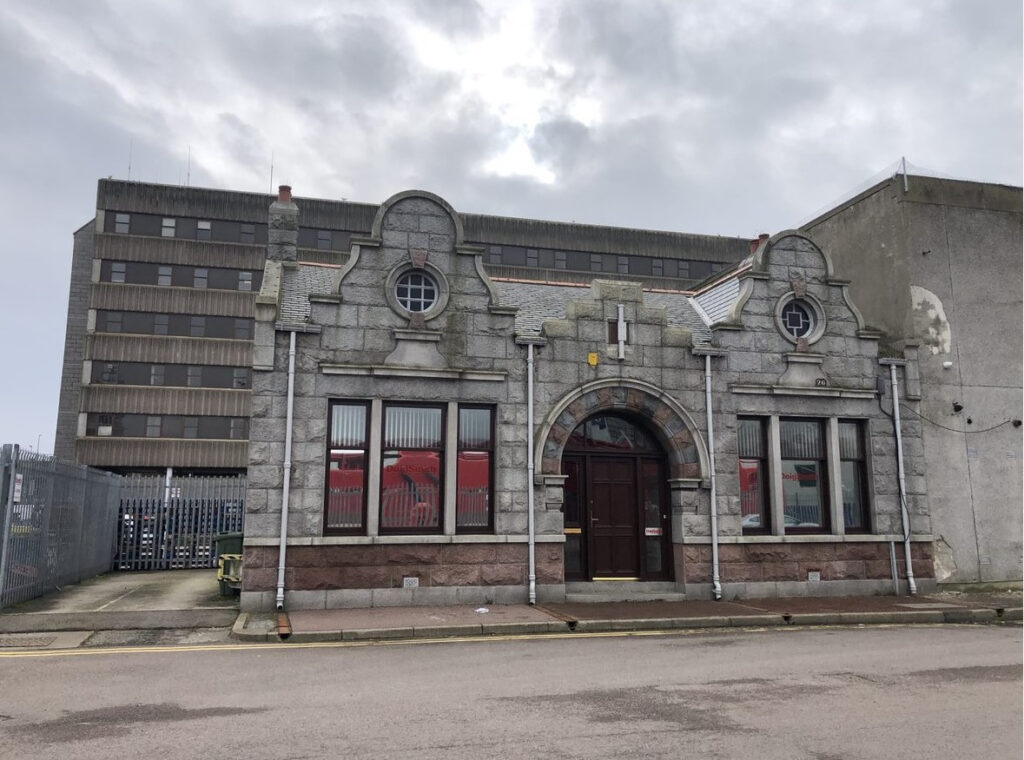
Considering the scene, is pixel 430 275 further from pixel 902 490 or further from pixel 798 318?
pixel 902 490

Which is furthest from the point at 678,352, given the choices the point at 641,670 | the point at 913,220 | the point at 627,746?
the point at 627,746

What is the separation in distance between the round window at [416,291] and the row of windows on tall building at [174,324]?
40.7m

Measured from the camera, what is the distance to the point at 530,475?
14.1 metres

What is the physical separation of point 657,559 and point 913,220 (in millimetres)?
9415

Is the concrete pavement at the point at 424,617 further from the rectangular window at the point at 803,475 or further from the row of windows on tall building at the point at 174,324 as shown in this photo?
the row of windows on tall building at the point at 174,324

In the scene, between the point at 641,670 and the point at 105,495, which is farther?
the point at 105,495

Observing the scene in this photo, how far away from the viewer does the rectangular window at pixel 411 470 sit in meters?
13.8

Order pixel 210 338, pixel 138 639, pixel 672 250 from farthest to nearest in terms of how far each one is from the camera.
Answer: pixel 672 250, pixel 210 338, pixel 138 639

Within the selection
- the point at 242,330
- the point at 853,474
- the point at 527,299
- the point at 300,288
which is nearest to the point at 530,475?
the point at 527,299

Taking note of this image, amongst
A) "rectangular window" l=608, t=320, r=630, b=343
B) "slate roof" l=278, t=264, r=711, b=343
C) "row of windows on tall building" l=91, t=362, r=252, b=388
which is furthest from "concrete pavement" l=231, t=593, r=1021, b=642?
"row of windows on tall building" l=91, t=362, r=252, b=388

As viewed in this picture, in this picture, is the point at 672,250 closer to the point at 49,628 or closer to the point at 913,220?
the point at 913,220

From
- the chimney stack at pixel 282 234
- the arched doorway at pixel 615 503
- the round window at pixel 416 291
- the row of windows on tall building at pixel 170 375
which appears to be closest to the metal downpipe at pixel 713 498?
the arched doorway at pixel 615 503

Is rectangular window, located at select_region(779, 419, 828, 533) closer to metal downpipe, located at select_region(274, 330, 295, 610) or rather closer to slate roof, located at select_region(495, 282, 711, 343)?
slate roof, located at select_region(495, 282, 711, 343)

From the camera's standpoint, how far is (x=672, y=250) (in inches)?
2450
